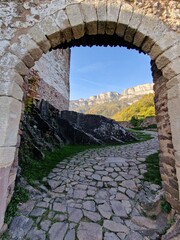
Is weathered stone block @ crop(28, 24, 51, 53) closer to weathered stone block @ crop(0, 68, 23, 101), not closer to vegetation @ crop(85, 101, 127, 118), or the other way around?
weathered stone block @ crop(0, 68, 23, 101)

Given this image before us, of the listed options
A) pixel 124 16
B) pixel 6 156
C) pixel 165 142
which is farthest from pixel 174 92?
pixel 6 156

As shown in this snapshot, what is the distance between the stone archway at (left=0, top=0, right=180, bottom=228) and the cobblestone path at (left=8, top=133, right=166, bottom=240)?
1.67ft

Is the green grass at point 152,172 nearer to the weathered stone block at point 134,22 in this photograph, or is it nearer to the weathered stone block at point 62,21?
the weathered stone block at point 134,22

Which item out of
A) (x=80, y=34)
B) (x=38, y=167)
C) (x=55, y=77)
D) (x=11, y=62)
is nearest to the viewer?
(x=11, y=62)

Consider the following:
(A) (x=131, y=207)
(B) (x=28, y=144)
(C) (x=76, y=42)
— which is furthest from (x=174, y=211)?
(B) (x=28, y=144)

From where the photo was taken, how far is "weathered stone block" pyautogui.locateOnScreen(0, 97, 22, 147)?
6.55 ft

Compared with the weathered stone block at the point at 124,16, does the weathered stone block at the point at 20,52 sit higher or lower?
lower

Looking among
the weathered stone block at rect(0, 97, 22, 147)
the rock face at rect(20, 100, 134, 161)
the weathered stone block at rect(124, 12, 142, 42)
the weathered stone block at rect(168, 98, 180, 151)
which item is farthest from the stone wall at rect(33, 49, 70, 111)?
the weathered stone block at rect(168, 98, 180, 151)

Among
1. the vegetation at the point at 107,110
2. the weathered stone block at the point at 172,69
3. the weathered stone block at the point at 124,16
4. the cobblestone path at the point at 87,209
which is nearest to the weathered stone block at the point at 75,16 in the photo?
the weathered stone block at the point at 124,16

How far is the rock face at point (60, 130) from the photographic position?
514 centimetres

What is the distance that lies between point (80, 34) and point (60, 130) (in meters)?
6.26

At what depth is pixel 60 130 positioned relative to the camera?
8.21 meters

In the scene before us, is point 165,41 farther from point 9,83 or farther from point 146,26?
point 9,83

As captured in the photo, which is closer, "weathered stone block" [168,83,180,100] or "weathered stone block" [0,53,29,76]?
"weathered stone block" [168,83,180,100]
